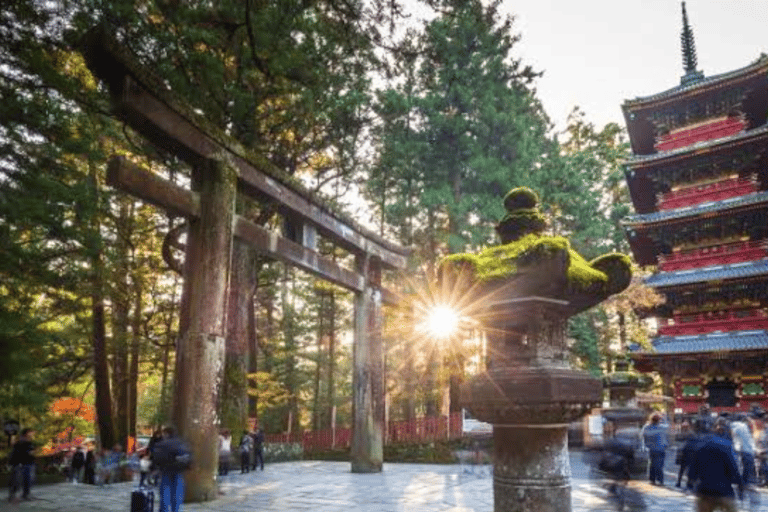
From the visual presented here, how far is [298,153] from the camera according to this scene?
1623 cm

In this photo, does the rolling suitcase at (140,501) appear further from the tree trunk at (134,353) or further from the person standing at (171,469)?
the tree trunk at (134,353)

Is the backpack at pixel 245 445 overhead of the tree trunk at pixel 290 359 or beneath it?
beneath

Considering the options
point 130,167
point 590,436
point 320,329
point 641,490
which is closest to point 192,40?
point 130,167

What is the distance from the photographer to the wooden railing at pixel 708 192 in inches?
944

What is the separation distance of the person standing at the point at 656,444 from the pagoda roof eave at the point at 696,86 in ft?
63.0

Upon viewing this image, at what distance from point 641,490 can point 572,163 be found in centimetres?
2360

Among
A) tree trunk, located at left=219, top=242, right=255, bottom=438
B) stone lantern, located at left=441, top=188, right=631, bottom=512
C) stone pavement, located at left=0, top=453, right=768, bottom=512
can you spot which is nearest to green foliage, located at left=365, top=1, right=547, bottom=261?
tree trunk, located at left=219, top=242, right=255, bottom=438

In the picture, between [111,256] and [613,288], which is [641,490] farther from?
[111,256]

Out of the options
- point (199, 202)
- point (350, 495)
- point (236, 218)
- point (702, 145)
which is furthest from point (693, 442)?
point (702, 145)

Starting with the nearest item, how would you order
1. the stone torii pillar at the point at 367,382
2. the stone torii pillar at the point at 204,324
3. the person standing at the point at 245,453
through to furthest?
the stone torii pillar at the point at 204,324 → the stone torii pillar at the point at 367,382 → the person standing at the point at 245,453

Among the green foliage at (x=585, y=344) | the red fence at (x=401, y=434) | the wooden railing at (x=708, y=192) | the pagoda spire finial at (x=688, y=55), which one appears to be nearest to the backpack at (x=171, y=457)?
the red fence at (x=401, y=434)

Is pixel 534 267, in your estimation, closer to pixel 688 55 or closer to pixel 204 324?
pixel 204 324

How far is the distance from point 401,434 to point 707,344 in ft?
42.0

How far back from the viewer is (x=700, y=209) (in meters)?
23.5
